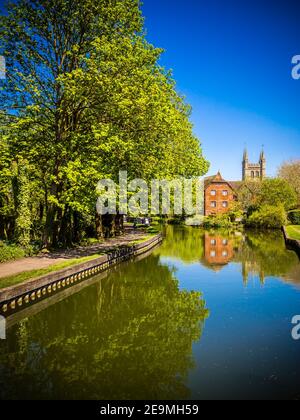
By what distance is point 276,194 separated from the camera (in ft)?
211

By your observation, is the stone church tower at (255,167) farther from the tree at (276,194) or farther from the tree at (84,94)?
the tree at (84,94)

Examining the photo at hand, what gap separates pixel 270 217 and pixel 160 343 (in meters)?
54.2

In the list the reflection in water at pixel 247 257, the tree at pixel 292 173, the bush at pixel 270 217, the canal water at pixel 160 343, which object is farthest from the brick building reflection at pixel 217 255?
the tree at pixel 292 173

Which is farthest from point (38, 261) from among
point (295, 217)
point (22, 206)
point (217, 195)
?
point (217, 195)

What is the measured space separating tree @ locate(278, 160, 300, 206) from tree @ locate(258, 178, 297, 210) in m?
7.06

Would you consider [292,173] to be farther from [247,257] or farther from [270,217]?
[247,257]

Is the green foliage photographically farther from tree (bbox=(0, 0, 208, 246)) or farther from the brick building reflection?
the brick building reflection

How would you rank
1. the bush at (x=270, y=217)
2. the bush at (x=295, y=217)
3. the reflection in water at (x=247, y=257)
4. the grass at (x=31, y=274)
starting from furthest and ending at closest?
the bush at (x=295, y=217) < the bush at (x=270, y=217) < the reflection in water at (x=247, y=257) < the grass at (x=31, y=274)

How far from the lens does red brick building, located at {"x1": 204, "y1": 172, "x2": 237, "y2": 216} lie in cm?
8631

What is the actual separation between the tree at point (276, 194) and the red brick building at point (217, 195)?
20.0 meters

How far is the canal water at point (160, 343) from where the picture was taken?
28.7 feet
